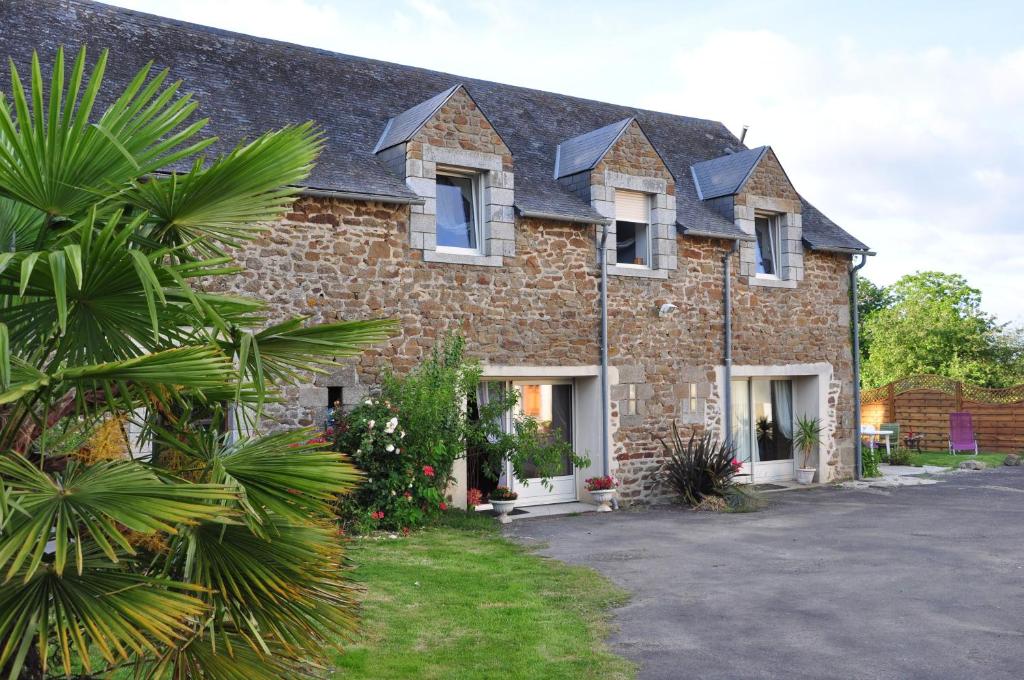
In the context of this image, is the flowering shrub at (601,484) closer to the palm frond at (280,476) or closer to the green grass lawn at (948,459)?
the palm frond at (280,476)

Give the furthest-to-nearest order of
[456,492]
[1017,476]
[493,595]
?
[1017,476] → [456,492] → [493,595]

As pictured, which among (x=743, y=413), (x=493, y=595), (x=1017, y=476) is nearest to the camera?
(x=493, y=595)

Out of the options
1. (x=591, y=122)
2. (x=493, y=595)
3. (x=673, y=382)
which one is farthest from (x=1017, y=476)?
(x=493, y=595)

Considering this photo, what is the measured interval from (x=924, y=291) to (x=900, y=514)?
2997 centimetres

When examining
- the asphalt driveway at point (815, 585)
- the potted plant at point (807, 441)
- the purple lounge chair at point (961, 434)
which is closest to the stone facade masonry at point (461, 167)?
the asphalt driveway at point (815, 585)

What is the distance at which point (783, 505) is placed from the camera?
43.4 feet

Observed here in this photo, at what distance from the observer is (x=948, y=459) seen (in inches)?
807

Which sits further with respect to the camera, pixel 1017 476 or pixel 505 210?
pixel 1017 476

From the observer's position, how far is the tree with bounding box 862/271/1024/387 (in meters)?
29.8

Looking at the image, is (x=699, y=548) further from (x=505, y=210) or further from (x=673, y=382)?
(x=505, y=210)

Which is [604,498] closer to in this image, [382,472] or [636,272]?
[636,272]

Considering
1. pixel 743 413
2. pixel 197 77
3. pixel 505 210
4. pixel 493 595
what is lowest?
pixel 493 595

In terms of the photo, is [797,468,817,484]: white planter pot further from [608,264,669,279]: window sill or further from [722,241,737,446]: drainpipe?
[608,264,669,279]: window sill

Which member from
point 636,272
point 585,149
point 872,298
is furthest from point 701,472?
point 872,298
